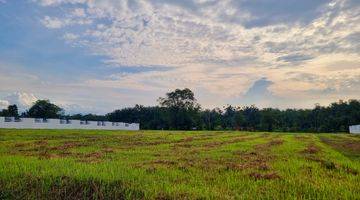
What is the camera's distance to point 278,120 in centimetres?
16238

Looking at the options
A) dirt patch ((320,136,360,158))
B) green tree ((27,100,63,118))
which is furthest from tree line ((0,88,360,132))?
dirt patch ((320,136,360,158))

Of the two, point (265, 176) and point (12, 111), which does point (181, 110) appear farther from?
point (265, 176)

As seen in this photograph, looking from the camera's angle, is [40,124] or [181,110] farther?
[181,110]

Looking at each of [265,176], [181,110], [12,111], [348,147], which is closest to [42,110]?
[12,111]

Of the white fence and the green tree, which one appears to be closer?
the white fence

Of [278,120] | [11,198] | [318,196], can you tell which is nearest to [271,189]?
[318,196]

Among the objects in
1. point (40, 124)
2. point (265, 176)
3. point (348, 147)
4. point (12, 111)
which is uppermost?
point (12, 111)

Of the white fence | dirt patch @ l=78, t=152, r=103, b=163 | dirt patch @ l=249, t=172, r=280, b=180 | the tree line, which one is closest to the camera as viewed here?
dirt patch @ l=249, t=172, r=280, b=180

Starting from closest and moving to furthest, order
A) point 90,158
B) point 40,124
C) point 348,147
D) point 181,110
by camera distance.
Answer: point 90,158 → point 348,147 → point 40,124 → point 181,110

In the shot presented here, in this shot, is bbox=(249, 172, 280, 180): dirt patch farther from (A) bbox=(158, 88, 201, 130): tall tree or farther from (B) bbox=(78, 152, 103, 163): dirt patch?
(A) bbox=(158, 88, 201, 130): tall tree

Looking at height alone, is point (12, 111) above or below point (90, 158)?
above

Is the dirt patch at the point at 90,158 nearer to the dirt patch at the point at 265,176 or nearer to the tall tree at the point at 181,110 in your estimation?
the dirt patch at the point at 265,176

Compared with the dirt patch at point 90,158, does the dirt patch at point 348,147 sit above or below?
below

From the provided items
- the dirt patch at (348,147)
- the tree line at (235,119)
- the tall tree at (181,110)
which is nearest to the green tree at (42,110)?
the tree line at (235,119)
